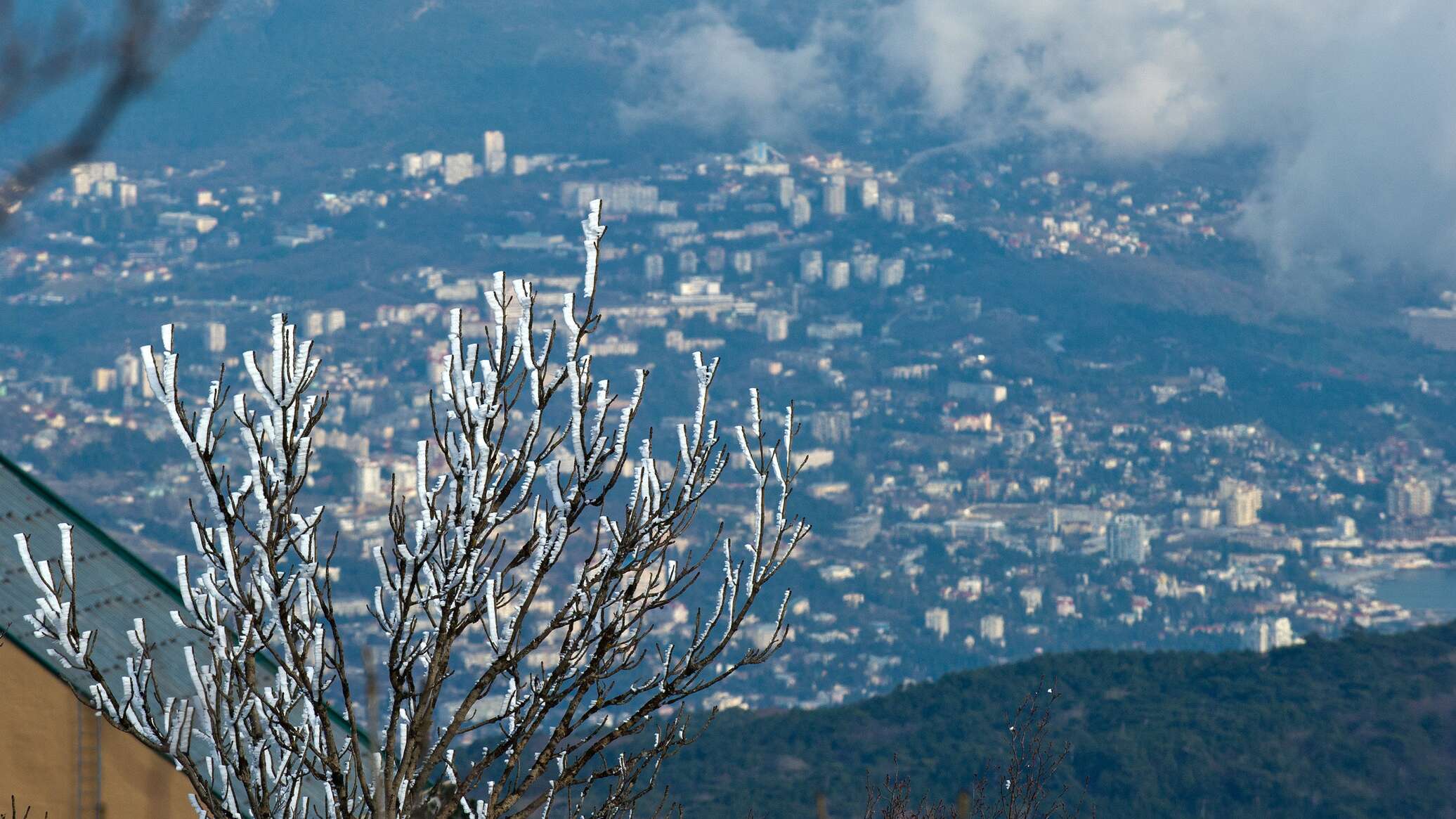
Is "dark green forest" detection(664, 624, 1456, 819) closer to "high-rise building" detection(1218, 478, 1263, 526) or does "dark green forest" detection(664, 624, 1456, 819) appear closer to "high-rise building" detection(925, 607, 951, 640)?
"high-rise building" detection(925, 607, 951, 640)

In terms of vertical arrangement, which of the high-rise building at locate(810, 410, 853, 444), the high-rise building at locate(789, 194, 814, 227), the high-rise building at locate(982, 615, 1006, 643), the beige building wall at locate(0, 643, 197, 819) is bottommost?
the high-rise building at locate(982, 615, 1006, 643)

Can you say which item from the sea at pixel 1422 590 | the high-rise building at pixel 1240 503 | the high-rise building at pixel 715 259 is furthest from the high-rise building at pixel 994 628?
the high-rise building at pixel 715 259

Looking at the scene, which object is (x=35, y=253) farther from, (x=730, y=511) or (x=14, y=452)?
(x=730, y=511)

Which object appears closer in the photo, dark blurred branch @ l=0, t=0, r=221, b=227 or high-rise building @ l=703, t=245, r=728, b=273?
dark blurred branch @ l=0, t=0, r=221, b=227

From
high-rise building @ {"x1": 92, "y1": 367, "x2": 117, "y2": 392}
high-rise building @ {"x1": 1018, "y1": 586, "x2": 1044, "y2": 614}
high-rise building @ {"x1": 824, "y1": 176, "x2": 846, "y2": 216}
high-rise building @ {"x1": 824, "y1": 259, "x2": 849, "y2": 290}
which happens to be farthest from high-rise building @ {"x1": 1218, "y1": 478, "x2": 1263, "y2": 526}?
high-rise building @ {"x1": 92, "y1": 367, "x2": 117, "y2": 392}

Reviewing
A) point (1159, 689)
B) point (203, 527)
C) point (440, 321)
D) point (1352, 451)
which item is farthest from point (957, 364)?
point (203, 527)

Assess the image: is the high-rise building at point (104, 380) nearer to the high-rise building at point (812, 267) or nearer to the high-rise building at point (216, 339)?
the high-rise building at point (216, 339)
